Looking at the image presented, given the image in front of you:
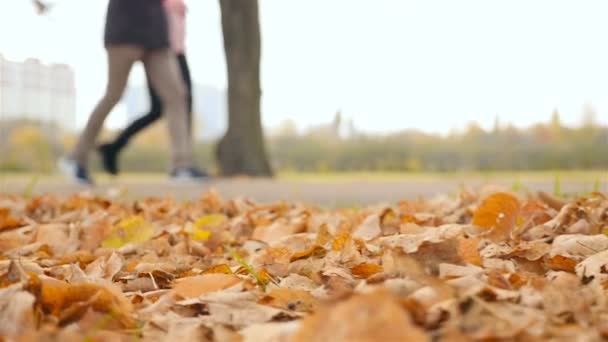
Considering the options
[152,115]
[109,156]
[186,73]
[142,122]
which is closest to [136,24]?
[186,73]

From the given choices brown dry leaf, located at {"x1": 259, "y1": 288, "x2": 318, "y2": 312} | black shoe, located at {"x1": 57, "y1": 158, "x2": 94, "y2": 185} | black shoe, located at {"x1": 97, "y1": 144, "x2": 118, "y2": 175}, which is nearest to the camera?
brown dry leaf, located at {"x1": 259, "y1": 288, "x2": 318, "y2": 312}

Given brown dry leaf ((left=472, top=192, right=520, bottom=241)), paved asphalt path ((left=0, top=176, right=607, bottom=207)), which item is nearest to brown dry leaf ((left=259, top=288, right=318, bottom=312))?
brown dry leaf ((left=472, top=192, right=520, bottom=241))

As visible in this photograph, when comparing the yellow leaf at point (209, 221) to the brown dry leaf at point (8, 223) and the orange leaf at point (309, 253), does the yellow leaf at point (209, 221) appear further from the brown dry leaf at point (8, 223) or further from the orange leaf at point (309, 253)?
the orange leaf at point (309, 253)

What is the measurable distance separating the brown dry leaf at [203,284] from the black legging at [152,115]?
4961mm

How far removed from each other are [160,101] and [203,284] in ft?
17.8

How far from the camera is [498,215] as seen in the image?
2.23 metres

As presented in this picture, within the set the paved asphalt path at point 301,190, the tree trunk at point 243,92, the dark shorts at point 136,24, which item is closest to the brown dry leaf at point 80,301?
the paved asphalt path at point 301,190

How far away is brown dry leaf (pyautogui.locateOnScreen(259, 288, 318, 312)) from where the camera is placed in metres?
1.38

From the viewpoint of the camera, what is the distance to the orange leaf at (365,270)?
161cm

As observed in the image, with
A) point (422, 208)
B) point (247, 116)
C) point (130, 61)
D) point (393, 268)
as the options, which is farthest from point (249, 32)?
point (393, 268)

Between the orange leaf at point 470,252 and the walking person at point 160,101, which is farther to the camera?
the walking person at point 160,101

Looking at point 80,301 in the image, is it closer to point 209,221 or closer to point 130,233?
point 130,233

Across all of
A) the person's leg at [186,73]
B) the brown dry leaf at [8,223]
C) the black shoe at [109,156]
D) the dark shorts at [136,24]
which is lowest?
the brown dry leaf at [8,223]

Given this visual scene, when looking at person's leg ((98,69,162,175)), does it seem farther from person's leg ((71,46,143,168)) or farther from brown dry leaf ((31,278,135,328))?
brown dry leaf ((31,278,135,328))
